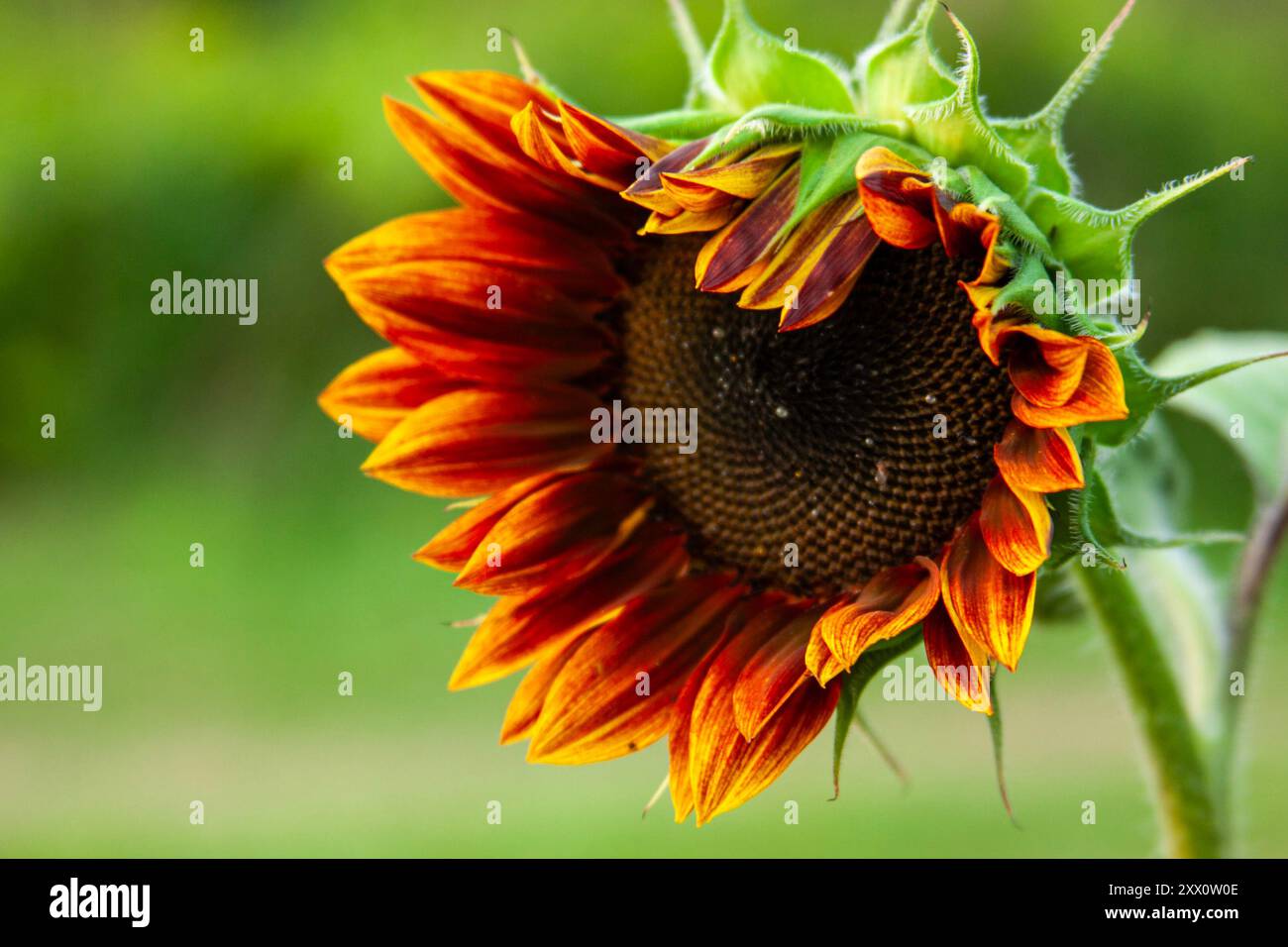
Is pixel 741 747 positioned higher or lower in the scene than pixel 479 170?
lower

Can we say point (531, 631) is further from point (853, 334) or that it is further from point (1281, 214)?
point (1281, 214)

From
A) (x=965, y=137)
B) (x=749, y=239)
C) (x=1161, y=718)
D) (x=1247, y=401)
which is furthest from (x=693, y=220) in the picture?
(x=1247, y=401)

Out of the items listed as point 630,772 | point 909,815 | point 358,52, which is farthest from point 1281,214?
point 358,52

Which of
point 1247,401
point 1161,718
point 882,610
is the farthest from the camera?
point 1247,401

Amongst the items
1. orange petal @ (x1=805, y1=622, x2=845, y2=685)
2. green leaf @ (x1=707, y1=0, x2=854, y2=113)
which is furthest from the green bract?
orange petal @ (x1=805, y1=622, x2=845, y2=685)

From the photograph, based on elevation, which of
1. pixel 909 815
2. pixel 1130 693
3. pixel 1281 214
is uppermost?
pixel 1281 214

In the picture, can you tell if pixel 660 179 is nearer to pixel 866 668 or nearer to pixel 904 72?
pixel 904 72

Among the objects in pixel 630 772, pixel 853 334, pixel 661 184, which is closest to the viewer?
pixel 661 184

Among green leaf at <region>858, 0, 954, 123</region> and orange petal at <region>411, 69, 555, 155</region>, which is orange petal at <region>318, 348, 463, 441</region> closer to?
orange petal at <region>411, 69, 555, 155</region>
